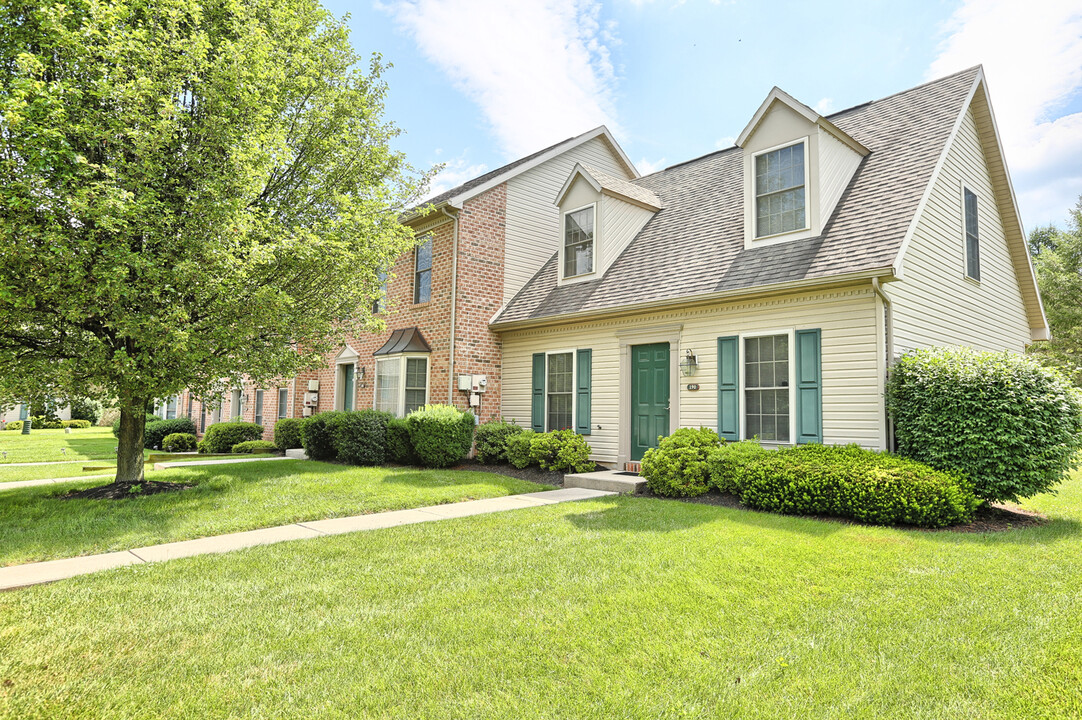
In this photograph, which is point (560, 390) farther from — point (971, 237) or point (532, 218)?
point (971, 237)

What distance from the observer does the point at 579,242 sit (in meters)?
13.1

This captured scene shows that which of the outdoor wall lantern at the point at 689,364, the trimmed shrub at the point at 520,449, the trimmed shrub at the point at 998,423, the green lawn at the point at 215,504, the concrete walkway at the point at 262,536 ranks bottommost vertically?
the concrete walkway at the point at 262,536

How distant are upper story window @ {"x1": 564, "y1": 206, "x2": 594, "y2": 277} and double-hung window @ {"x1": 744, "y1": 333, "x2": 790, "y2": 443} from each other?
14.8 feet

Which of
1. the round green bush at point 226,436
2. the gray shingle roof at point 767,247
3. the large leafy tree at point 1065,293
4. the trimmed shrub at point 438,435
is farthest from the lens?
the large leafy tree at point 1065,293

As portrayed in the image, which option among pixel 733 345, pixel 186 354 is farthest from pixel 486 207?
pixel 186 354

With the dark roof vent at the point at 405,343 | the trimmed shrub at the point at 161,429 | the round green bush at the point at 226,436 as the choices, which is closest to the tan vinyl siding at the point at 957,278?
the dark roof vent at the point at 405,343

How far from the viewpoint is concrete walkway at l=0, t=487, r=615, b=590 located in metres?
4.91

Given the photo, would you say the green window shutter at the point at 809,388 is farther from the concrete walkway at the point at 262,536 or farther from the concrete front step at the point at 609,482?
the concrete walkway at the point at 262,536

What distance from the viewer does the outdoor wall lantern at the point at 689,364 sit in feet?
33.4

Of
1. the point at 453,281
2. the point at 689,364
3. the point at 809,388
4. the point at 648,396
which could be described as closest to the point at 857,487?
the point at 809,388

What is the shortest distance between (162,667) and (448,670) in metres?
1.55

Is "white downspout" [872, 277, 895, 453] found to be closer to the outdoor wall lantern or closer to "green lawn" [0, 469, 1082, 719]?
"green lawn" [0, 469, 1082, 719]

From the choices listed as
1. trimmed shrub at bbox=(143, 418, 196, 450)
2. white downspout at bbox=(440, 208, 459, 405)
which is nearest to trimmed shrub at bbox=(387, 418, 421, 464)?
white downspout at bbox=(440, 208, 459, 405)

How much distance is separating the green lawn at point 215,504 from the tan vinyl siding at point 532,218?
5.61 metres
